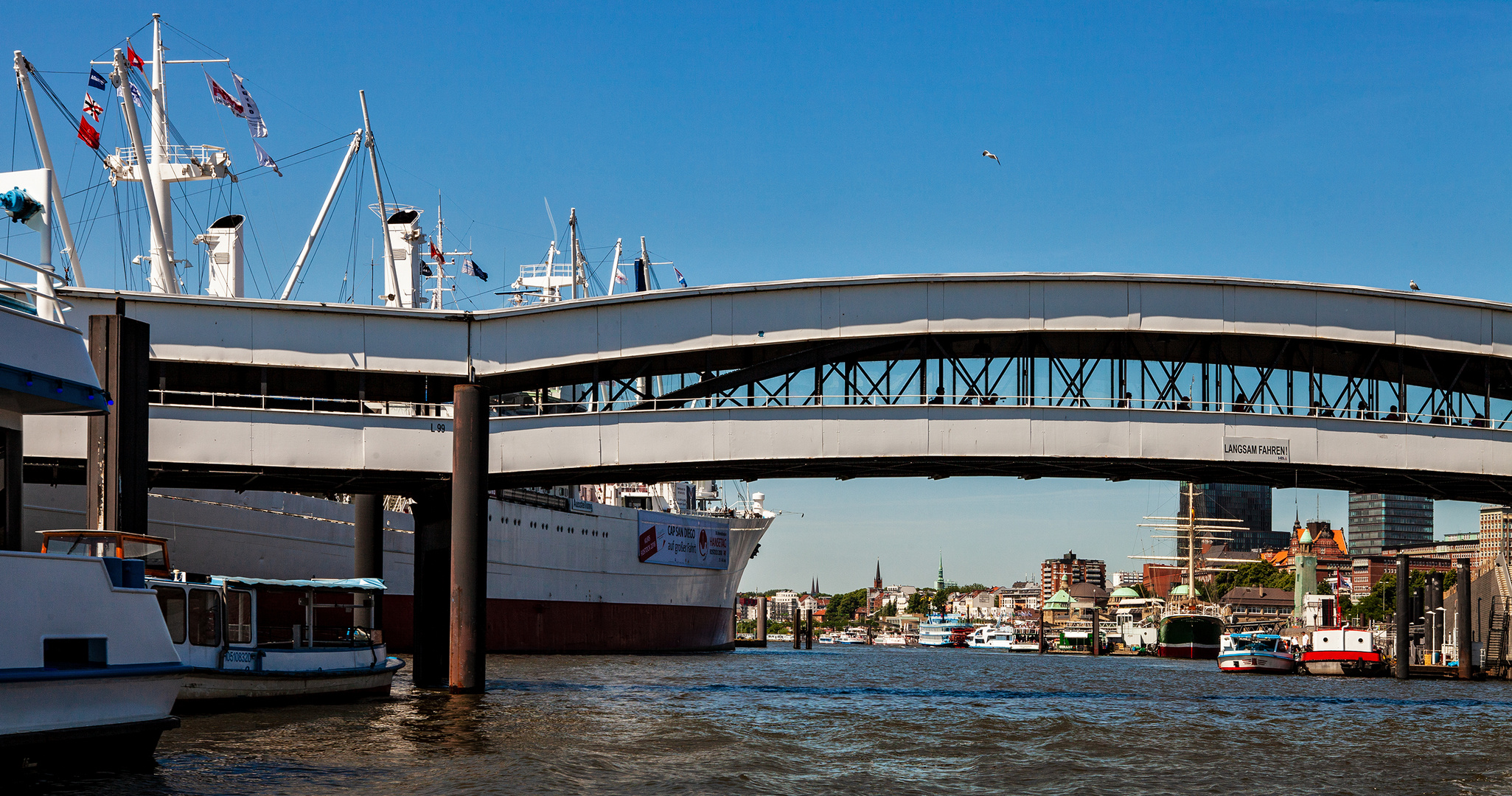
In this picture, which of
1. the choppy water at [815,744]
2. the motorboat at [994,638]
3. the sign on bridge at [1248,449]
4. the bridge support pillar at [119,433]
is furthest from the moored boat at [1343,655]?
the motorboat at [994,638]

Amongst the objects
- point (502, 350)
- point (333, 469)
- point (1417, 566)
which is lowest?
point (1417, 566)

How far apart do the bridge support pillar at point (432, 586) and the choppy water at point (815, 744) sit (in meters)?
0.79

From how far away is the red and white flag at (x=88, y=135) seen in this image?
36625mm

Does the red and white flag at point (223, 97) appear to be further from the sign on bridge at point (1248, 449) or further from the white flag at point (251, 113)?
the sign on bridge at point (1248, 449)

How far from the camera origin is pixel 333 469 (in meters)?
27.8

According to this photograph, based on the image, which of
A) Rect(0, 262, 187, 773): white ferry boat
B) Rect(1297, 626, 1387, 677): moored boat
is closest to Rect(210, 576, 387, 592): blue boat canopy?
Rect(0, 262, 187, 773): white ferry boat

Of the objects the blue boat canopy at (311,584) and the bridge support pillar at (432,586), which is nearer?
the blue boat canopy at (311,584)

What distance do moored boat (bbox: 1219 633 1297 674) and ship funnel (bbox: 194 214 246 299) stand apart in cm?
4706

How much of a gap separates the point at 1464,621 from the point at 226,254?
49.3m

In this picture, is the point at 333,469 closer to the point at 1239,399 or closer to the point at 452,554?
the point at 452,554

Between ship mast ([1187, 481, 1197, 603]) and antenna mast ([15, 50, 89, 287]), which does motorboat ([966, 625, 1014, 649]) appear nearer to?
ship mast ([1187, 481, 1197, 603])

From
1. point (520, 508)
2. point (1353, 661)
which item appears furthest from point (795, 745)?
point (1353, 661)

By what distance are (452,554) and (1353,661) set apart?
47484 mm

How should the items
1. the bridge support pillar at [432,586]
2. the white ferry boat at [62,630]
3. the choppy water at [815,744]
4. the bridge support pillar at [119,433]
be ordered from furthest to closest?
the bridge support pillar at [432,586]
the bridge support pillar at [119,433]
the choppy water at [815,744]
the white ferry boat at [62,630]
